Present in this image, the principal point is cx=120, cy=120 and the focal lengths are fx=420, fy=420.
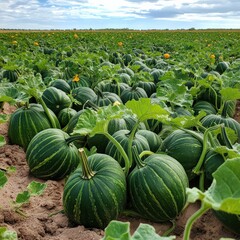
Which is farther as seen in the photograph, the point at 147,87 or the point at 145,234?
the point at 147,87

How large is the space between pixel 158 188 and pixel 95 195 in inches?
19.1

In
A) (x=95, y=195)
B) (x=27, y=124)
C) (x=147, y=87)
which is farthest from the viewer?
(x=147, y=87)

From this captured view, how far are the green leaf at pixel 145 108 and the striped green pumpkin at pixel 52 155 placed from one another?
1.12 meters

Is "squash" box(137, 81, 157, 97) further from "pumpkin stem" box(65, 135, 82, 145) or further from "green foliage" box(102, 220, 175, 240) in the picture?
"green foliage" box(102, 220, 175, 240)

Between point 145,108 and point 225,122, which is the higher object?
point 145,108

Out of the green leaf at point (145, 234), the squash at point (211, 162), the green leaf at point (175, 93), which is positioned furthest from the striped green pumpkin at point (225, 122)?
the green leaf at point (145, 234)

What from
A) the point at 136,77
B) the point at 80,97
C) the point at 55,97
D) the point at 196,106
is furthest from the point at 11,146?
the point at 136,77

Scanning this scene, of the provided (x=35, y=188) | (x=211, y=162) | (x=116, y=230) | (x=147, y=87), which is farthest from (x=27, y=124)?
(x=116, y=230)

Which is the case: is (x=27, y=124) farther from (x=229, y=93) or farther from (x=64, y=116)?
(x=229, y=93)

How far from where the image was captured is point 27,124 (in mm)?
Result: 4926

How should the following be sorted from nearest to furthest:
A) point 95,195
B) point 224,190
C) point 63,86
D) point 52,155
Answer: point 224,190
point 95,195
point 52,155
point 63,86

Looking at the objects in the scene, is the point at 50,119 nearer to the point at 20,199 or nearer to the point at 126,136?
the point at 126,136

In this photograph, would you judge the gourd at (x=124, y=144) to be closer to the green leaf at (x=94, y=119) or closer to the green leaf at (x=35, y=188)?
the green leaf at (x=94, y=119)

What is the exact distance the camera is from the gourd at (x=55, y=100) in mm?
5633
